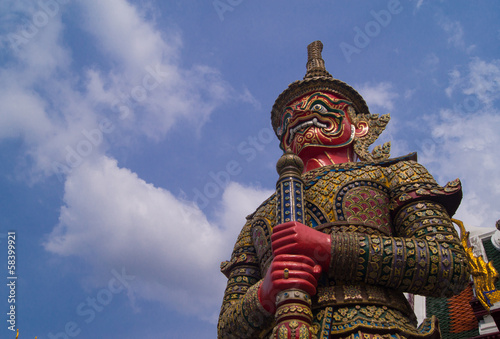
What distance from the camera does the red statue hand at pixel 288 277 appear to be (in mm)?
3525

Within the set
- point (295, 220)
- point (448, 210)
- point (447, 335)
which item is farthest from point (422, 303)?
point (295, 220)

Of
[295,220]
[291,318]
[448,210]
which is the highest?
[448,210]

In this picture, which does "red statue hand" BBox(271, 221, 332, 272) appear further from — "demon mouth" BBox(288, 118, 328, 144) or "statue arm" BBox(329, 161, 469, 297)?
"demon mouth" BBox(288, 118, 328, 144)

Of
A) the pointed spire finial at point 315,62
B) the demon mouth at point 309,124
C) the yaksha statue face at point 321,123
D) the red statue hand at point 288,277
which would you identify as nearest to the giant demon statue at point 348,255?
the red statue hand at point 288,277

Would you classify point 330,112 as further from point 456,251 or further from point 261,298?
point 261,298

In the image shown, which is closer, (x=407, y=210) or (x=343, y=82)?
(x=407, y=210)

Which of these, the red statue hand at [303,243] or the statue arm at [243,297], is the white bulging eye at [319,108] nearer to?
the statue arm at [243,297]

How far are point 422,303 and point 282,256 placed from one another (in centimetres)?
707

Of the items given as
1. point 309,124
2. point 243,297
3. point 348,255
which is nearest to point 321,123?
point 309,124

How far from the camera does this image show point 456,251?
12.6 ft

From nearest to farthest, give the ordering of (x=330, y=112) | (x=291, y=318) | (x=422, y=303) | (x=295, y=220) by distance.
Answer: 1. (x=291, y=318)
2. (x=295, y=220)
3. (x=330, y=112)
4. (x=422, y=303)

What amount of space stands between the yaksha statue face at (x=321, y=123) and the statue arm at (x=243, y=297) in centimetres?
139

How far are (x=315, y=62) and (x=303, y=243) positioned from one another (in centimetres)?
392

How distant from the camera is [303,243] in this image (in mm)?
3684
